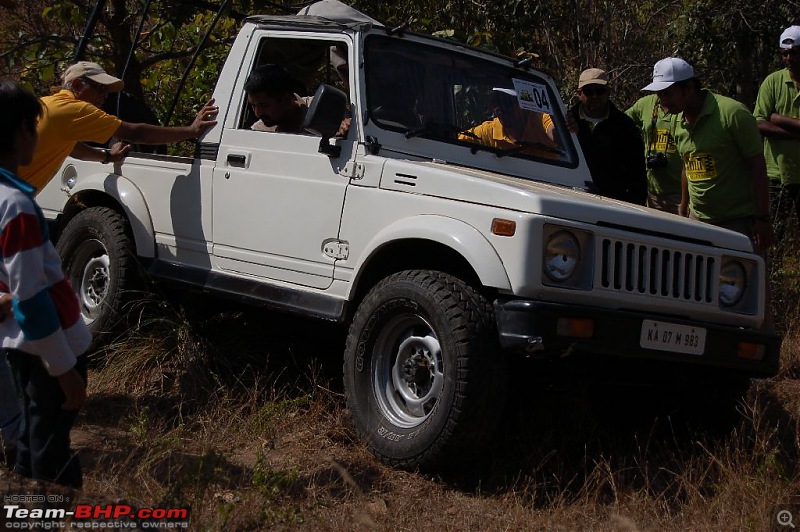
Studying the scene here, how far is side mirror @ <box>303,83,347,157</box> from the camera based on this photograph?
467cm

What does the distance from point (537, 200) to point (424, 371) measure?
888 mm

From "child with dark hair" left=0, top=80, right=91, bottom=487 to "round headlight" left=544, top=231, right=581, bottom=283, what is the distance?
69.5 inches

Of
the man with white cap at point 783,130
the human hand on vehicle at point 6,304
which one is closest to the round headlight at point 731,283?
the man with white cap at point 783,130

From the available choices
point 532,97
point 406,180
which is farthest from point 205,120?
point 532,97

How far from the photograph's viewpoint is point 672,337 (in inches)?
168

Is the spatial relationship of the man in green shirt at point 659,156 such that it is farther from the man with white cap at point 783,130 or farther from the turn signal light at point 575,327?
the turn signal light at point 575,327

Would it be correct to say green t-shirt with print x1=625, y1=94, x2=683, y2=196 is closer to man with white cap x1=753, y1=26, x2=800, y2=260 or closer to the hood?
man with white cap x1=753, y1=26, x2=800, y2=260

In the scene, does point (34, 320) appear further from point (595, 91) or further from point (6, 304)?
point (595, 91)

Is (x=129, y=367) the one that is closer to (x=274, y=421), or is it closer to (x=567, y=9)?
(x=274, y=421)

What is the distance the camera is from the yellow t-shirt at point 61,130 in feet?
15.7

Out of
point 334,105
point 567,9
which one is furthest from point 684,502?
point 567,9

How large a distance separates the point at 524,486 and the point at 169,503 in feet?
4.96

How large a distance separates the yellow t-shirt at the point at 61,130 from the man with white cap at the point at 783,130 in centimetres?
405

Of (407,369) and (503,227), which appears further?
(407,369)
